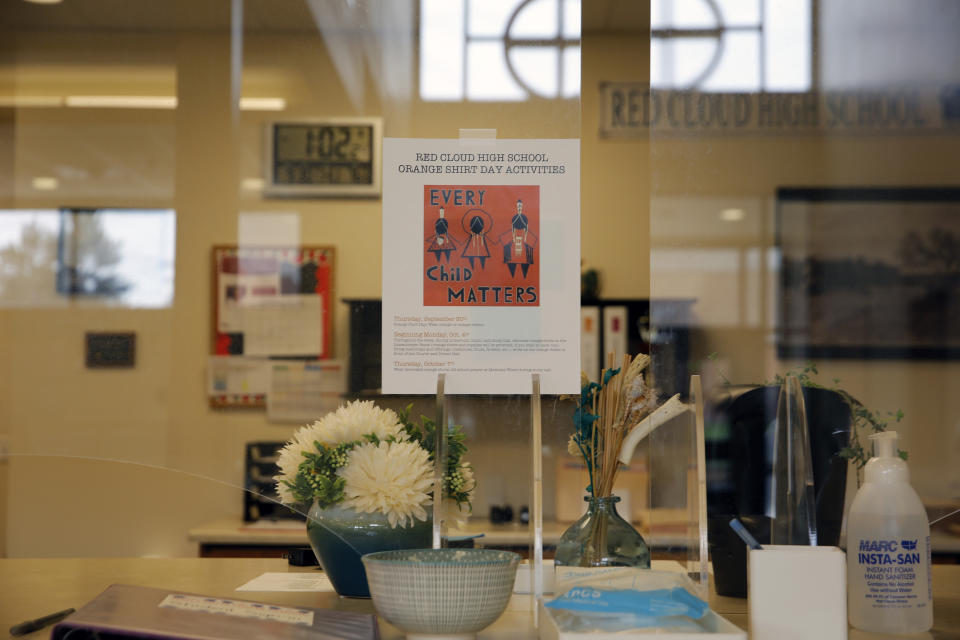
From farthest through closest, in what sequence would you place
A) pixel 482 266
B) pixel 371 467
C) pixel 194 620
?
pixel 482 266 < pixel 371 467 < pixel 194 620

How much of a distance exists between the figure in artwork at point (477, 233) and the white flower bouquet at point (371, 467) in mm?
216

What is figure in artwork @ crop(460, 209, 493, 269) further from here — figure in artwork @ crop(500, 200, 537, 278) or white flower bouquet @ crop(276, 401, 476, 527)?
white flower bouquet @ crop(276, 401, 476, 527)

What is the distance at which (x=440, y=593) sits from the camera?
0.76m

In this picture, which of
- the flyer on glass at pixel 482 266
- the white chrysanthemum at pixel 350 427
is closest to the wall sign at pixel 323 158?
the flyer on glass at pixel 482 266

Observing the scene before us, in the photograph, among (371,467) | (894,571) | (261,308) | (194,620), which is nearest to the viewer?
(194,620)

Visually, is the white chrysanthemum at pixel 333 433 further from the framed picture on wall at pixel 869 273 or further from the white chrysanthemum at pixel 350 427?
the framed picture on wall at pixel 869 273

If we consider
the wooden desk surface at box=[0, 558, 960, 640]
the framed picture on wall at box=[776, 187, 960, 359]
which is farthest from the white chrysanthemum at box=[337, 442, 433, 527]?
the framed picture on wall at box=[776, 187, 960, 359]

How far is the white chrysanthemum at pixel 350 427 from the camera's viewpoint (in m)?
1.02

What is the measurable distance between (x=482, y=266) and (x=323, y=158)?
405mm

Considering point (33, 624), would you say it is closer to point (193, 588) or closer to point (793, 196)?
point (193, 588)

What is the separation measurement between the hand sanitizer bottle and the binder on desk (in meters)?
0.49

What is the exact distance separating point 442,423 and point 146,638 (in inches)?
16.4

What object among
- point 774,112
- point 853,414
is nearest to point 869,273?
point 774,112

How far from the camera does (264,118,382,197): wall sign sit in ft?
3.99
